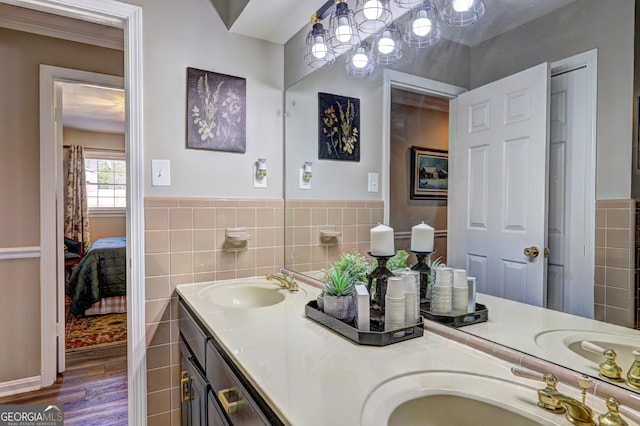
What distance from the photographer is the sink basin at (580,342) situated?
2.34ft

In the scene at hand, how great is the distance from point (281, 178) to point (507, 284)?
1310 millimetres

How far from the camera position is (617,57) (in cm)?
74

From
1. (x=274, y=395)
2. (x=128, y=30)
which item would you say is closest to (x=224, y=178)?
(x=128, y=30)

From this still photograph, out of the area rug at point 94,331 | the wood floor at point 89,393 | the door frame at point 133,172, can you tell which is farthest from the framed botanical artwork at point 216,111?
the area rug at point 94,331

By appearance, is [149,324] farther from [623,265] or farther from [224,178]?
[623,265]

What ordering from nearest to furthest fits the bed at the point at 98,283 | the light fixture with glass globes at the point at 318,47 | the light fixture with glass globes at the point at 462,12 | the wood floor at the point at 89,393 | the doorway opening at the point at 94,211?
the light fixture with glass globes at the point at 462,12, the light fixture with glass globes at the point at 318,47, the wood floor at the point at 89,393, the doorway opening at the point at 94,211, the bed at the point at 98,283

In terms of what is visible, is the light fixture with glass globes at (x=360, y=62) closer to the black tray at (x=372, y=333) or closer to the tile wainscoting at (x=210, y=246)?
the tile wainscoting at (x=210, y=246)

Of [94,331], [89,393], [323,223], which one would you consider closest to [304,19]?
[323,223]

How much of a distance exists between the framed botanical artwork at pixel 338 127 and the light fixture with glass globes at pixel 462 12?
0.54 meters

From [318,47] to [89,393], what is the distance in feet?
8.31

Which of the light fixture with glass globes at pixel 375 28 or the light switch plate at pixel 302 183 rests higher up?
the light fixture with glass globes at pixel 375 28

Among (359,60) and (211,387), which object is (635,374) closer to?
(211,387)

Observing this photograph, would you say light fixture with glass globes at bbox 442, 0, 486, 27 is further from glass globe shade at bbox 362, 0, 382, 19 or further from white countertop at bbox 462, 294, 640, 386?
white countertop at bbox 462, 294, 640, 386

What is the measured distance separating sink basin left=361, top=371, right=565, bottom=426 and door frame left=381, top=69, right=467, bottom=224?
72 centimetres
